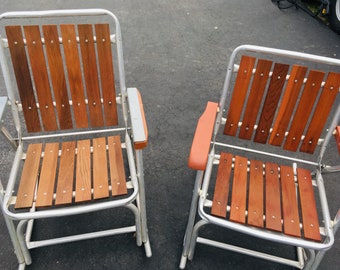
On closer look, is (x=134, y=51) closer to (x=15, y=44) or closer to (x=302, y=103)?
(x=15, y=44)

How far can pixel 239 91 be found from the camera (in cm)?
166

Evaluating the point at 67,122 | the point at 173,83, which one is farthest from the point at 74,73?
the point at 173,83

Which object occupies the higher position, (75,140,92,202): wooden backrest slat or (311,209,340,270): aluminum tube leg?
(75,140,92,202): wooden backrest slat

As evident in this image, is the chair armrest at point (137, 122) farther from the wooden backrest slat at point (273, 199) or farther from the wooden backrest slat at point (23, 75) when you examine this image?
the wooden backrest slat at point (273, 199)

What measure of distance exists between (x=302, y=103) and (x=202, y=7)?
289 cm

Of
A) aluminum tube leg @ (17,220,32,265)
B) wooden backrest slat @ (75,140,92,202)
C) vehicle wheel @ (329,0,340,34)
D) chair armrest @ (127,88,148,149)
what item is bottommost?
aluminum tube leg @ (17,220,32,265)

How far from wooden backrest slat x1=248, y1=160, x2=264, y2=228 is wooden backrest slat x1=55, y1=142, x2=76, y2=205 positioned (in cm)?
80

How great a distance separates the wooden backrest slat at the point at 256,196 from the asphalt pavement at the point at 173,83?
0.50 m

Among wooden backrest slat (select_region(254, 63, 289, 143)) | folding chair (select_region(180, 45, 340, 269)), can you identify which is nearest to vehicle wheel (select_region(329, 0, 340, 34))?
folding chair (select_region(180, 45, 340, 269))

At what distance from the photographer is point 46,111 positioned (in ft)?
5.80

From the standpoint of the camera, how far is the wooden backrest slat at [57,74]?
159cm

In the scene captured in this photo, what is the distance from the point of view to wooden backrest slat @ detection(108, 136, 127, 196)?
1.56 meters

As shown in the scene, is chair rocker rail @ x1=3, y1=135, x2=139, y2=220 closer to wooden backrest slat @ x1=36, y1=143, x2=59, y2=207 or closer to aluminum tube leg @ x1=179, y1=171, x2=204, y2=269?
wooden backrest slat @ x1=36, y1=143, x2=59, y2=207

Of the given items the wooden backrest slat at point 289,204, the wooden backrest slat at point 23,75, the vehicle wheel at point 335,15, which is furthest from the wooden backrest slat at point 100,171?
the vehicle wheel at point 335,15
